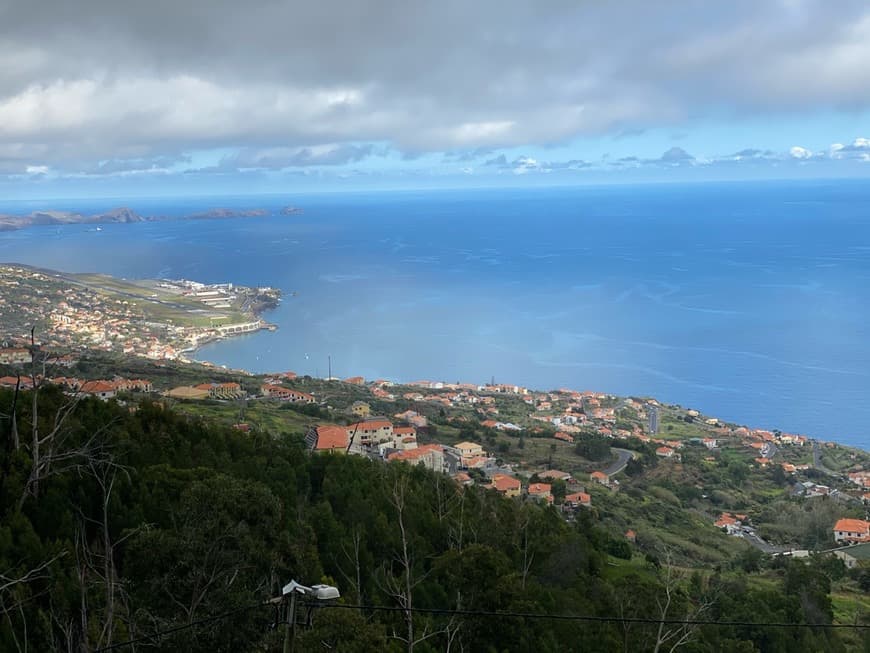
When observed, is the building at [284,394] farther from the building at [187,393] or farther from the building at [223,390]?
the building at [187,393]

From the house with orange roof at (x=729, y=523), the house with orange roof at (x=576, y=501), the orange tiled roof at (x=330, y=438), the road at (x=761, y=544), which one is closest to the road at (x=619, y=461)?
the house with orange roof at (x=729, y=523)

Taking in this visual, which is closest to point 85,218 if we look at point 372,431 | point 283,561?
point 372,431

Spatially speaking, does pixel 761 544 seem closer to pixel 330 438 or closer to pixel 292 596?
pixel 330 438

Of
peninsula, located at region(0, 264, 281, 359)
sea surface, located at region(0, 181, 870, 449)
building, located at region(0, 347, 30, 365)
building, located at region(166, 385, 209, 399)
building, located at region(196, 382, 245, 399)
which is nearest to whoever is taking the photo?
building, located at region(166, 385, 209, 399)

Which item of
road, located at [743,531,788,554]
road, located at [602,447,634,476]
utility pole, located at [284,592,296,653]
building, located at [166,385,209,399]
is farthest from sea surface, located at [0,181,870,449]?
utility pole, located at [284,592,296,653]

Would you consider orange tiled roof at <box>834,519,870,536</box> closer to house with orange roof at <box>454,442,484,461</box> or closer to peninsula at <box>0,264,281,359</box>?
house with orange roof at <box>454,442,484,461</box>

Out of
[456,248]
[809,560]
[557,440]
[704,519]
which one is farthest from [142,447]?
[456,248]

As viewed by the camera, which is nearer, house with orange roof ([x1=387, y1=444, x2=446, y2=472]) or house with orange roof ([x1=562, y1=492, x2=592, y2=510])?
house with orange roof ([x1=562, y1=492, x2=592, y2=510])
